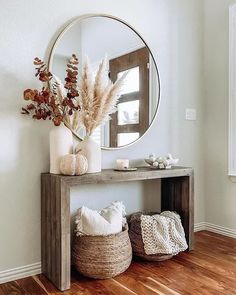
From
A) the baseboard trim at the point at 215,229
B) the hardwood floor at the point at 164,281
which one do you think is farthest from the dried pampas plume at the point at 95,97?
the baseboard trim at the point at 215,229

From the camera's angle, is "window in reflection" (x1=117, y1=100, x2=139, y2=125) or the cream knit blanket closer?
the cream knit blanket

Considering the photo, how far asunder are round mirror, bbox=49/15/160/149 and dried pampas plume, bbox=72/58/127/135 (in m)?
0.15

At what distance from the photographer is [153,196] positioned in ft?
8.82

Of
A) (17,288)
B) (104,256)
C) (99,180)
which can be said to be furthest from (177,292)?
(17,288)

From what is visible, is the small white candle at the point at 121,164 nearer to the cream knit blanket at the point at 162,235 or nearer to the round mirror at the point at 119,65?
the round mirror at the point at 119,65

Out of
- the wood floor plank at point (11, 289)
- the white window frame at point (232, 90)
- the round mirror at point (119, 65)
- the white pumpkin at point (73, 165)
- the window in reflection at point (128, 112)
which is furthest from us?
the white window frame at point (232, 90)

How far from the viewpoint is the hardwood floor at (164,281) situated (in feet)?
5.89

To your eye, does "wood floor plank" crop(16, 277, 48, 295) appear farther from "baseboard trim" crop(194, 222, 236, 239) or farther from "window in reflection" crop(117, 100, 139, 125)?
"baseboard trim" crop(194, 222, 236, 239)

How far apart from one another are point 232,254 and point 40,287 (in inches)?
57.5

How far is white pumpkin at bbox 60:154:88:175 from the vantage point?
6.21 ft

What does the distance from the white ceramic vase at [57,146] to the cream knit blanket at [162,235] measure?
2.52ft

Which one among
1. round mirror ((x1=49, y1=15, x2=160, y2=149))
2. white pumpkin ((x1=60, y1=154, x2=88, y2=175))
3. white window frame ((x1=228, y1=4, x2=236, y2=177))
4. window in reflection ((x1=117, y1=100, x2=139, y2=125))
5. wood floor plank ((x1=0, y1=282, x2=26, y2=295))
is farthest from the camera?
white window frame ((x1=228, y1=4, x2=236, y2=177))

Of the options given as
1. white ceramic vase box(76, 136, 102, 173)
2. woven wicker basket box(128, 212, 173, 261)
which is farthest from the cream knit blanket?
white ceramic vase box(76, 136, 102, 173)

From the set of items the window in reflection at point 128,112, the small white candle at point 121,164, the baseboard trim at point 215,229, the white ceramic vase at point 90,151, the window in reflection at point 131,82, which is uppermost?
the window in reflection at point 131,82
